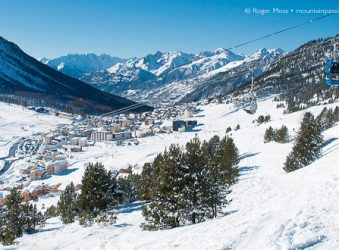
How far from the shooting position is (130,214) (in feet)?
116

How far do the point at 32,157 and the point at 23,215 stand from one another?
112m

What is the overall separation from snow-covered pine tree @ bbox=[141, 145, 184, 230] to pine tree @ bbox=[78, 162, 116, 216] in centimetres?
1163

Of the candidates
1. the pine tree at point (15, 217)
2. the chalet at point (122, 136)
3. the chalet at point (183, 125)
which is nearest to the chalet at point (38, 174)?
the chalet at point (122, 136)

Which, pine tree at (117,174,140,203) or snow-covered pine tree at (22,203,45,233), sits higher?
snow-covered pine tree at (22,203,45,233)

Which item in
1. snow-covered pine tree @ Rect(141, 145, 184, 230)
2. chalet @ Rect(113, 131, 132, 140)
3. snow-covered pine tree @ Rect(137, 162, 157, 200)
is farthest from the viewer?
chalet @ Rect(113, 131, 132, 140)

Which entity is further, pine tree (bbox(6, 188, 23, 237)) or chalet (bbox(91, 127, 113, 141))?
chalet (bbox(91, 127, 113, 141))

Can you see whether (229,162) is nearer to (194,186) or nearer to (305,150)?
(305,150)

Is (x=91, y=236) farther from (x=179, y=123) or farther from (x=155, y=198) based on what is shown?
(x=179, y=123)

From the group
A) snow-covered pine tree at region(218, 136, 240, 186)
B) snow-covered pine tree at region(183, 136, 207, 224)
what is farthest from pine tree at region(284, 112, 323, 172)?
snow-covered pine tree at region(183, 136, 207, 224)

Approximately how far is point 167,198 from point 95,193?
43.3ft

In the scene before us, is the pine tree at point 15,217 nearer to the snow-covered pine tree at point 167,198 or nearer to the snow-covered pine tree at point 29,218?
the snow-covered pine tree at point 29,218

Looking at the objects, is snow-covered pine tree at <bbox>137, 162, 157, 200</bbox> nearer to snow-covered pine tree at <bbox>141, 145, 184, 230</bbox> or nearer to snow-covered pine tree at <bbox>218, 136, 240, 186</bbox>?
snow-covered pine tree at <bbox>218, 136, 240, 186</bbox>

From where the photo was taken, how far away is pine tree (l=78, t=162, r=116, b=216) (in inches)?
1398

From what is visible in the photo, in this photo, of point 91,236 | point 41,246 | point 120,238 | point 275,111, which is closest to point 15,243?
point 41,246
